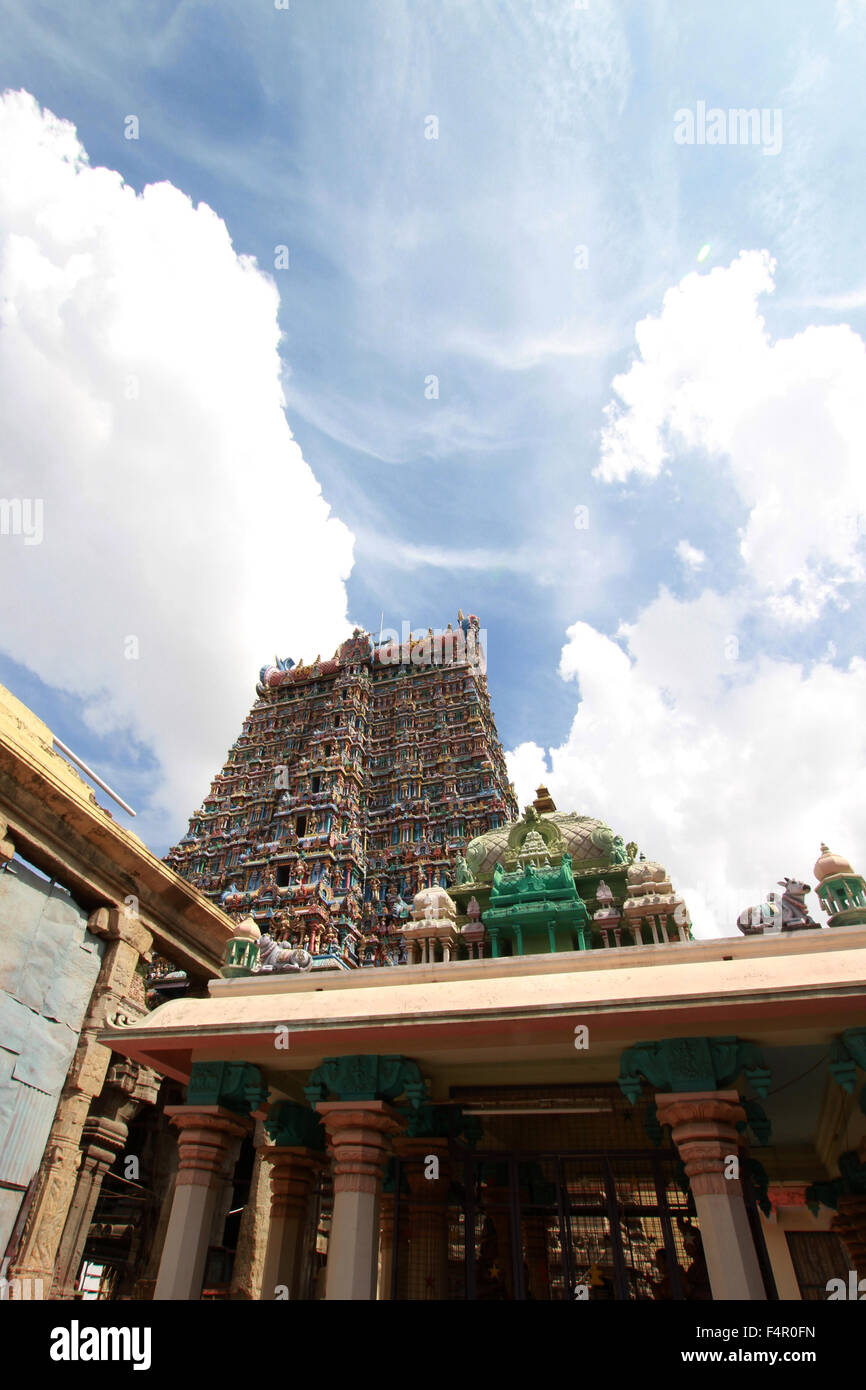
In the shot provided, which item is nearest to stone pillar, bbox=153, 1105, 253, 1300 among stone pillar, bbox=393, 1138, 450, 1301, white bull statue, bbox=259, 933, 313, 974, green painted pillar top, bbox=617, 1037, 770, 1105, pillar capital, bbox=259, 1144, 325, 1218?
pillar capital, bbox=259, 1144, 325, 1218

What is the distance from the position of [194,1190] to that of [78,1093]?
23.4 feet

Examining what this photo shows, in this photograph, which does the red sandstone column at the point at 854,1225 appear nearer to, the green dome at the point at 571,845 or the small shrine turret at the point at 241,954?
the green dome at the point at 571,845

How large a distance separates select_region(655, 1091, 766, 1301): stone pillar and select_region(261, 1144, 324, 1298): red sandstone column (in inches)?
213

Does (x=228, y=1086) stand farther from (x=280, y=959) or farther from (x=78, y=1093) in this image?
(x=78, y=1093)

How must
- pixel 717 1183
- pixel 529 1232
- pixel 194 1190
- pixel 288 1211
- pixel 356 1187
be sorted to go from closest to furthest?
pixel 717 1183 < pixel 356 1187 < pixel 194 1190 < pixel 288 1211 < pixel 529 1232

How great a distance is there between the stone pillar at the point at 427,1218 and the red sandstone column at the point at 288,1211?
132 cm

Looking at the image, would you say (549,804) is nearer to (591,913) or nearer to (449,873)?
(591,913)

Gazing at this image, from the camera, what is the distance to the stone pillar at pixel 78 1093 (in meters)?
12.8

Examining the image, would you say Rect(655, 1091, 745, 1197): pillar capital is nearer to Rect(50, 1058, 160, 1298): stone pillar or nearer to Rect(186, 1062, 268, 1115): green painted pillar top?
Rect(186, 1062, 268, 1115): green painted pillar top

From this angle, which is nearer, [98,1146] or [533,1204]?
[533,1204]

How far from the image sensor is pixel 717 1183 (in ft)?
23.5

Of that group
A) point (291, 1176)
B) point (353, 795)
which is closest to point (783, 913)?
point (291, 1176)

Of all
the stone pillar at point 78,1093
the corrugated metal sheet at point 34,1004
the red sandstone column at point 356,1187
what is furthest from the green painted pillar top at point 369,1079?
the corrugated metal sheet at point 34,1004
